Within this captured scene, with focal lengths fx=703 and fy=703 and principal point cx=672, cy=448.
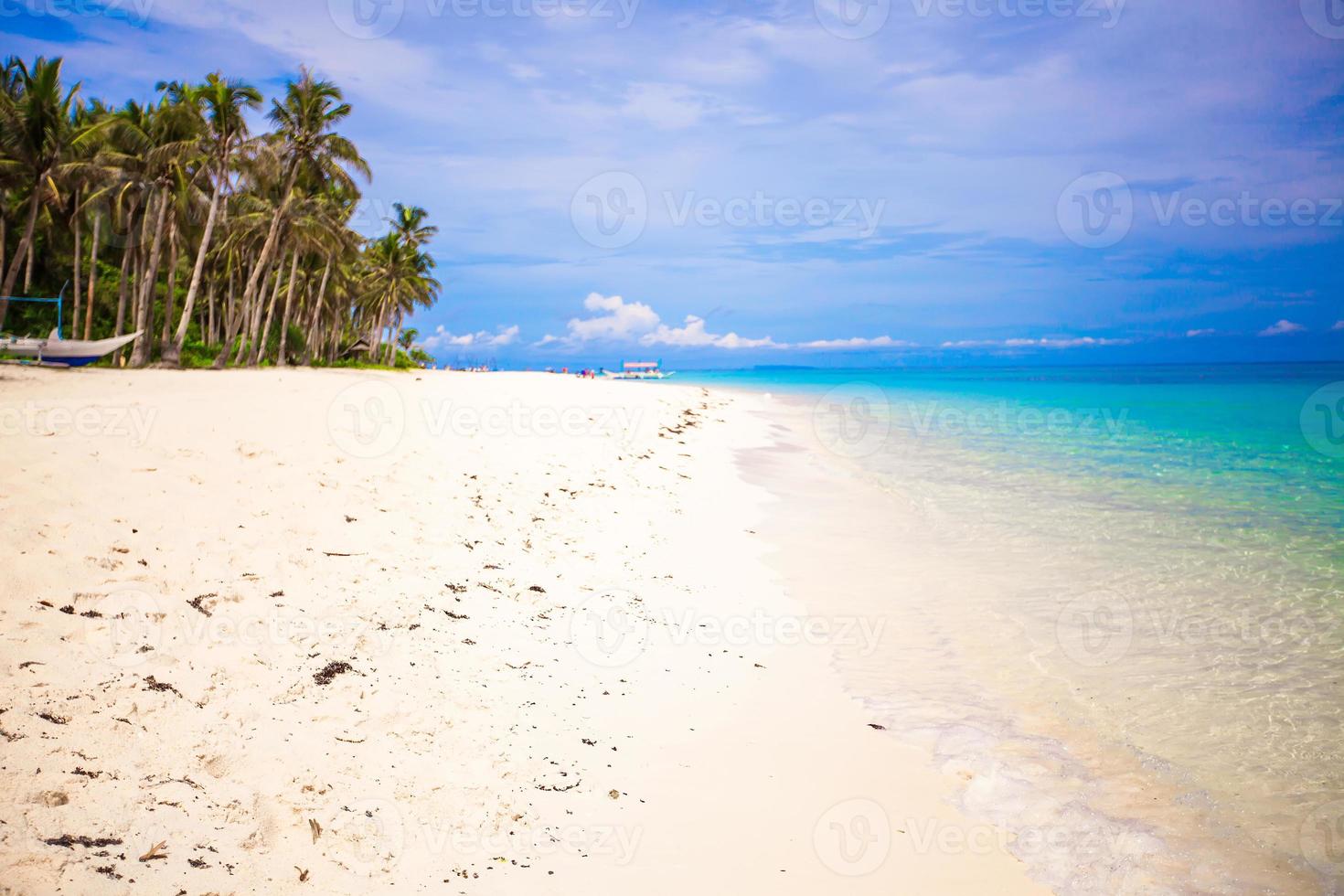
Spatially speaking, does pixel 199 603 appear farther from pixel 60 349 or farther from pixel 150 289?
pixel 150 289

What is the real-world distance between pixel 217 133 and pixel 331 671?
3143 cm

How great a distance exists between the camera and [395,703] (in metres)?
4.53

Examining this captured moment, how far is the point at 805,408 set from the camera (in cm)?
4356

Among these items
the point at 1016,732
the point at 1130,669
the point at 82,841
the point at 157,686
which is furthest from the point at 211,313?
the point at 1130,669

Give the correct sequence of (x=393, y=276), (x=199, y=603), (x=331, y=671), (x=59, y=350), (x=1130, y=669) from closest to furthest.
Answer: (x=331, y=671) → (x=199, y=603) → (x=1130, y=669) → (x=59, y=350) → (x=393, y=276)

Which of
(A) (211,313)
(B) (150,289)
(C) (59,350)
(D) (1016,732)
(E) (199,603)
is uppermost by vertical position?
(A) (211,313)

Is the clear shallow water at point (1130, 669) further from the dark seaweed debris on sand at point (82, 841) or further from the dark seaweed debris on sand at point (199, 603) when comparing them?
the dark seaweed debris on sand at point (199, 603)

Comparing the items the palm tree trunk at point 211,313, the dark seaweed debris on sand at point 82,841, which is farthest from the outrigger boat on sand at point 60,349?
the palm tree trunk at point 211,313

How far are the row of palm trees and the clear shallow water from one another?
29.1 m

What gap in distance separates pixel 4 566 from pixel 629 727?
4343 millimetres

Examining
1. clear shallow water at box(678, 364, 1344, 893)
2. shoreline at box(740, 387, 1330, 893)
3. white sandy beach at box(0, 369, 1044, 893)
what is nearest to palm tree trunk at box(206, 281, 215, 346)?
white sandy beach at box(0, 369, 1044, 893)

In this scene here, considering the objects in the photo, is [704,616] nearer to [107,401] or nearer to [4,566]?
[4,566]

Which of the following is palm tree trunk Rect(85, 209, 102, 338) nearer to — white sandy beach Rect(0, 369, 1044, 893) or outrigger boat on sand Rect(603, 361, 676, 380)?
white sandy beach Rect(0, 369, 1044, 893)

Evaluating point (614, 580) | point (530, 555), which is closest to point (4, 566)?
point (530, 555)
